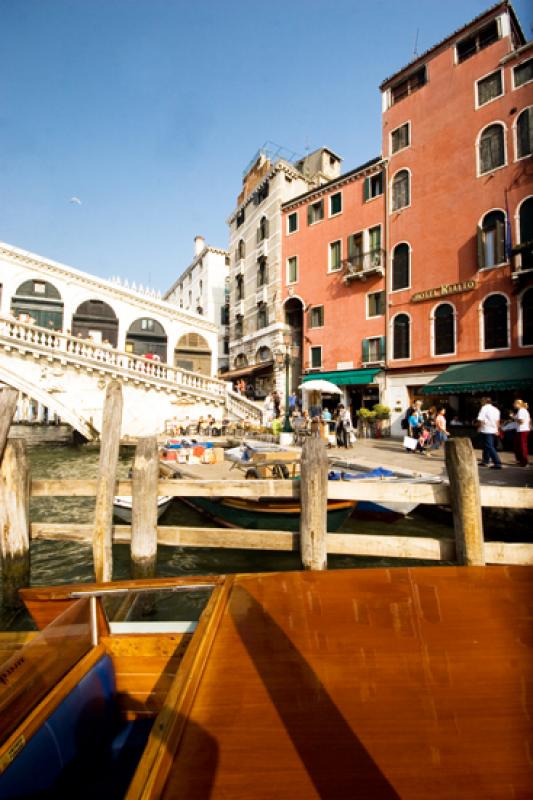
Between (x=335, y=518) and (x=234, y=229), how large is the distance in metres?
28.3

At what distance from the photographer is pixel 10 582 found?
400 centimetres

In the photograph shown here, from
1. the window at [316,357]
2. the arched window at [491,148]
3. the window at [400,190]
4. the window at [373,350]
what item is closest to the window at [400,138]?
the window at [400,190]

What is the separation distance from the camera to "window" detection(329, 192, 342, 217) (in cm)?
2044

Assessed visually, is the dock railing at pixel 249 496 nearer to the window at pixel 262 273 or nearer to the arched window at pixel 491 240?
the arched window at pixel 491 240

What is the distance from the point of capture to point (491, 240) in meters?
15.0

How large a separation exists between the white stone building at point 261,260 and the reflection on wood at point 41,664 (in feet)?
66.0

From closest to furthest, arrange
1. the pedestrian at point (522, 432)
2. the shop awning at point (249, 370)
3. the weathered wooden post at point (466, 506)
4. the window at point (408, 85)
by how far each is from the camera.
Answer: the weathered wooden post at point (466, 506) → the pedestrian at point (522, 432) → the window at point (408, 85) → the shop awning at point (249, 370)

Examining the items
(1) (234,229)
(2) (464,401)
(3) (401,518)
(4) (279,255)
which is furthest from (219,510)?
(1) (234,229)

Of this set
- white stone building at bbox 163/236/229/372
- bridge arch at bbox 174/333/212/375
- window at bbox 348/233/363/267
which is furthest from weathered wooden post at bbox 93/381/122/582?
white stone building at bbox 163/236/229/372

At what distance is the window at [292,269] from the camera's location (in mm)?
22594

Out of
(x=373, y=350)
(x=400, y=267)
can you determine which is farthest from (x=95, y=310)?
(x=400, y=267)

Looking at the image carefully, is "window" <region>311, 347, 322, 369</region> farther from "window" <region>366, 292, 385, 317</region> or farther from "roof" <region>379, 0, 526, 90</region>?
"roof" <region>379, 0, 526, 90</region>

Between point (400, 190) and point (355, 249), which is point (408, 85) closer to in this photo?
point (400, 190)

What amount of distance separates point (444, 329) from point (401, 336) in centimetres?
202
